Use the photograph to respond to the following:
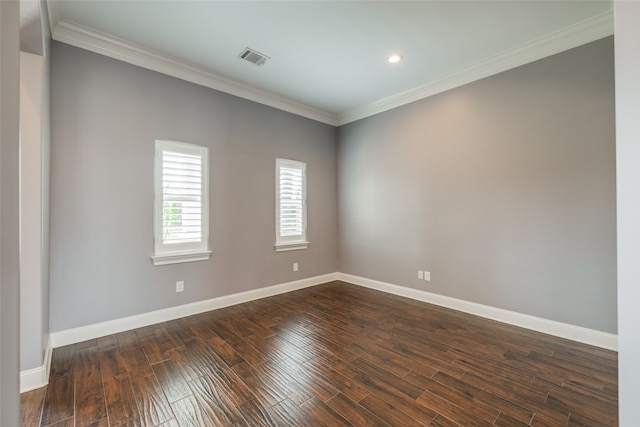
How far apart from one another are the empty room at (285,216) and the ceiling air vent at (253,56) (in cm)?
2

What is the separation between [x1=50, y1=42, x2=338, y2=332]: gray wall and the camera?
8.43 feet

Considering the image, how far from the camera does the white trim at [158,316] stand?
2559 millimetres

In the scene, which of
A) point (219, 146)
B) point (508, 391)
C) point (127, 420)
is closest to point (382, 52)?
point (219, 146)

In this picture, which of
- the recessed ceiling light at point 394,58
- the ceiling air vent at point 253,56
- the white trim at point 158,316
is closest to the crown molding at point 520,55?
the recessed ceiling light at point 394,58

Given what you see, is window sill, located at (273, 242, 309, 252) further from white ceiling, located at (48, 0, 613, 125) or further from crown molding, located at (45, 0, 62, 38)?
crown molding, located at (45, 0, 62, 38)

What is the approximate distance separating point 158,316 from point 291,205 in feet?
7.71

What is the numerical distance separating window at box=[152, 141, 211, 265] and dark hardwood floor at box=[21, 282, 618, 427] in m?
0.84

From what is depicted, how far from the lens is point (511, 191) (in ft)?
9.98

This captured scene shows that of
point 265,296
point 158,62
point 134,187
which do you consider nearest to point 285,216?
point 265,296

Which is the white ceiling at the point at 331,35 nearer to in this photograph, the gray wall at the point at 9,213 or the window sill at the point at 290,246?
the gray wall at the point at 9,213

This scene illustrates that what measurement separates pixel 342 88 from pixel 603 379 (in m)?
4.06

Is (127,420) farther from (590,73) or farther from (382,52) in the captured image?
(590,73)

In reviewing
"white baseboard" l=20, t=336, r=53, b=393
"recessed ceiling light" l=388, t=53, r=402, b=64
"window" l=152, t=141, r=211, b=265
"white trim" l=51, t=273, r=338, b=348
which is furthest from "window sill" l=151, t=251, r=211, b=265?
"recessed ceiling light" l=388, t=53, r=402, b=64

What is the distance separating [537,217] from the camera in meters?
2.87
